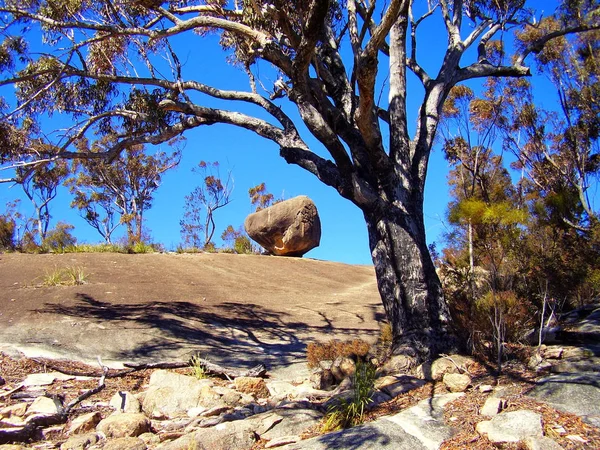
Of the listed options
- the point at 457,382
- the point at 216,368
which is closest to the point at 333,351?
the point at 216,368

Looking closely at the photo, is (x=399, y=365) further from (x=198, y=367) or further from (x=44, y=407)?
(x=44, y=407)

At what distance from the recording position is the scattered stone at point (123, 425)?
5.01 meters

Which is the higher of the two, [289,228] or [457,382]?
[289,228]

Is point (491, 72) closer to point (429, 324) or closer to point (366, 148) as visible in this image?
point (366, 148)

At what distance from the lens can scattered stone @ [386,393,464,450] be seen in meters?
4.16

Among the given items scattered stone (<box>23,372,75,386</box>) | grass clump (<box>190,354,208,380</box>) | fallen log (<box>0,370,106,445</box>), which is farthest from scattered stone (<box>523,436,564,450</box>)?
scattered stone (<box>23,372,75,386</box>)

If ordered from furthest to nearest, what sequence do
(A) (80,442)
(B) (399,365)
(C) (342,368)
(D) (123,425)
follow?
1. (C) (342,368)
2. (B) (399,365)
3. (D) (123,425)
4. (A) (80,442)

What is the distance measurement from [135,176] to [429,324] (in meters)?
27.8

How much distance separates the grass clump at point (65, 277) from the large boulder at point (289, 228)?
1134 centimetres

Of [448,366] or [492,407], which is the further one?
[448,366]

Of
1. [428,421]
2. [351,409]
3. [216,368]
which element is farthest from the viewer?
[216,368]

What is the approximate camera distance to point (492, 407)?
14.8ft

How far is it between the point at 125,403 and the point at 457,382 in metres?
3.48

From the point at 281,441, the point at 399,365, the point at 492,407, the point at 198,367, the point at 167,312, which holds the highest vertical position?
the point at 167,312
